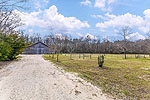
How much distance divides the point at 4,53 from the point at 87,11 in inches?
412

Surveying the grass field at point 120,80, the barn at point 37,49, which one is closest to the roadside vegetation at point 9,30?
the grass field at point 120,80

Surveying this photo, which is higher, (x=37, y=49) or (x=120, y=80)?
(x=37, y=49)

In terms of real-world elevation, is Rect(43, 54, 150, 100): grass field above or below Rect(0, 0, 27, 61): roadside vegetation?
below

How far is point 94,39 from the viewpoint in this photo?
70.9m

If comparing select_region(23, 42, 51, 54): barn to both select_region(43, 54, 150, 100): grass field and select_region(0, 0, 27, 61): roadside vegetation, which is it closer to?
select_region(0, 0, 27, 61): roadside vegetation

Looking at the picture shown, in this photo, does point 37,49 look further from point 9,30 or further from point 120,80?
point 120,80

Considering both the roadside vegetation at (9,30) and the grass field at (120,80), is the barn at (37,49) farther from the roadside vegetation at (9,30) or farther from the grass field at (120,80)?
the grass field at (120,80)

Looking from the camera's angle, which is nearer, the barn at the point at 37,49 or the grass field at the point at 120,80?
the grass field at the point at 120,80

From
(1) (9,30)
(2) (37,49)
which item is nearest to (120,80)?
(1) (9,30)

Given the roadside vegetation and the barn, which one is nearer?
the roadside vegetation

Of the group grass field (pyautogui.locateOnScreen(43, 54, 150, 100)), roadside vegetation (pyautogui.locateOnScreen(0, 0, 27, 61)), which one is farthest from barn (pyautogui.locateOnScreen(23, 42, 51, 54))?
grass field (pyautogui.locateOnScreen(43, 54, 150, 100))

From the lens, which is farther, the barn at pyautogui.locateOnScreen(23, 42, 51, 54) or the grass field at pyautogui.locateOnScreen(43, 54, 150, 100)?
the barn at pyautogui.locateOnScreen(23, 42, 51, 54)

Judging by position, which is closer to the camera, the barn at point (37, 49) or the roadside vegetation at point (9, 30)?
the roadside vegetation at point (9, 30)

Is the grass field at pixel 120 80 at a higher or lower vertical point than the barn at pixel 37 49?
lower
